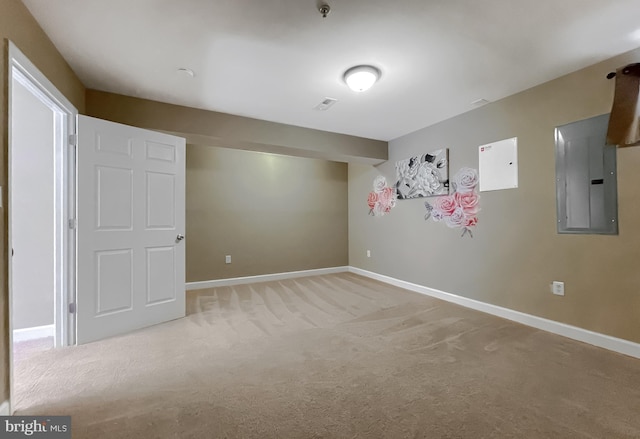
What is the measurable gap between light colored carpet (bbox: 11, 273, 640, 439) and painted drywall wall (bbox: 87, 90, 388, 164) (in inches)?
87.4

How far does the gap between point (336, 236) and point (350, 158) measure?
1.79m

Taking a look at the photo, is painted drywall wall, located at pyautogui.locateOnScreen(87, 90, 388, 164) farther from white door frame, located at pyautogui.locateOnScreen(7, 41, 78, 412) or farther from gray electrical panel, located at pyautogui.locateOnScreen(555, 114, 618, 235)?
gray electrical panel, located at pyautogui.locateOnScreen(555, 114, 618, 235)

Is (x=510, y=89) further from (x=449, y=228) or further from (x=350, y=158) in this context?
(x=350, y=158)

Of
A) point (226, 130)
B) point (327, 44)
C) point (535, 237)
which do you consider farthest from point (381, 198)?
point (327, 44)

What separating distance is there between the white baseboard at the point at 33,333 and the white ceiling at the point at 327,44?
2452 mm

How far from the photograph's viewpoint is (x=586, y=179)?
239cm

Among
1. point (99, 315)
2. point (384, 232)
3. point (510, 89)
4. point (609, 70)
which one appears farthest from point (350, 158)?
point (99, 315)

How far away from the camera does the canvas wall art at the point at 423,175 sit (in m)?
3.59

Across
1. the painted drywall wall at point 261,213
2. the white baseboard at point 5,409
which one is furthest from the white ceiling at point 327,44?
the white baseboard at point 5,409

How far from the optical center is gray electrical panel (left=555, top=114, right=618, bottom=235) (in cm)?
227

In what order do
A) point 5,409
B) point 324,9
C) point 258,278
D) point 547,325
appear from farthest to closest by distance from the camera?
point 258,278 < point 547,325 < point 324,9 < point 5,409

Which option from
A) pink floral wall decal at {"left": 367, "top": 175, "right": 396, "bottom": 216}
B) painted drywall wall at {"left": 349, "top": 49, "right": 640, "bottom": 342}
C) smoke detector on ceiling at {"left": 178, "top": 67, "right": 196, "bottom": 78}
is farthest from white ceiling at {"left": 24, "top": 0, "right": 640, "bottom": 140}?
pink floral wall decal at {"left": 367, "top": 175, "right": 396, "bottom": 216}

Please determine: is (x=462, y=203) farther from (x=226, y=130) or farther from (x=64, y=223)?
(x=64, y=223)

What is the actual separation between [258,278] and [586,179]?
4.44 metres
